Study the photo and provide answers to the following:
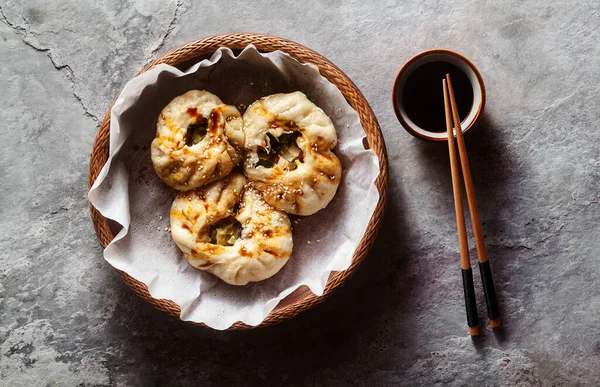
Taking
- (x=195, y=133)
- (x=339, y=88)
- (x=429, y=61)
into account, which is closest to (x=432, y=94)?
(x=429, y=61)

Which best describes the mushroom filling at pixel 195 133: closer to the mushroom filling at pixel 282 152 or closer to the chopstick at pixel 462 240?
the mushroom filling at pixel 282 152

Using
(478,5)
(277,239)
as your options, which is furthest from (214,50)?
(478,5)

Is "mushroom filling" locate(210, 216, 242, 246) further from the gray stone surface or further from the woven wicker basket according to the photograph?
the gray stone surface

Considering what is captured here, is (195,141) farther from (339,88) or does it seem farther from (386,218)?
(386,218)

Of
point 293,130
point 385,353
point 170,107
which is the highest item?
point 293,130

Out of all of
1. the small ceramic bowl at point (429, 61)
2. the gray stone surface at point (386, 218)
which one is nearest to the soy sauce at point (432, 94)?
the small ceramic bowl at point (429, 61)

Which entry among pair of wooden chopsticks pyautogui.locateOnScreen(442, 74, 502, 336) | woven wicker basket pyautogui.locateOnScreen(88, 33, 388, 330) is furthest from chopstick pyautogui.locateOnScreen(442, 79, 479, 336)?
woven wicker basket pyautogui.locateOnScreen(88, 33, 388, 330)

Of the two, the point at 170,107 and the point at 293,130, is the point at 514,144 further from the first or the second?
the point at 170,107
